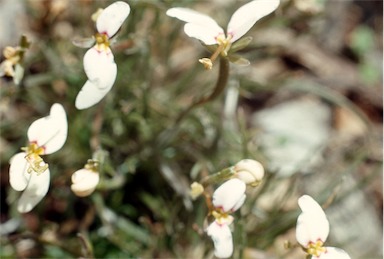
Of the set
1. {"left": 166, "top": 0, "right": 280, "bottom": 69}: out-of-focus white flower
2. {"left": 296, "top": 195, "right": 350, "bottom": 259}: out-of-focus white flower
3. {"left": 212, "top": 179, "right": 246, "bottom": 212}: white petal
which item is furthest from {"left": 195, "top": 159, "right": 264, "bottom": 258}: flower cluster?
{"left": 166, "top": 0, "right": 280, "bottom": 69}: out-of-focus white flower

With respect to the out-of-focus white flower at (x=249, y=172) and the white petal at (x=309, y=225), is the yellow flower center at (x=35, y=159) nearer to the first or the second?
the out-of-focus white flower at (x=249, y=172)

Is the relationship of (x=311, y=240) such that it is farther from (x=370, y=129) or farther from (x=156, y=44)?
(x=156, y=44)

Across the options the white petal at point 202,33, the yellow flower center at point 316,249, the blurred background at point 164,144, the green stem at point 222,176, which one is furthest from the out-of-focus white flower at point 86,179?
the yellow flower center at point 316,249

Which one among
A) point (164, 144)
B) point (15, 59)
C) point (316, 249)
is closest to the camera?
point (316, 249)

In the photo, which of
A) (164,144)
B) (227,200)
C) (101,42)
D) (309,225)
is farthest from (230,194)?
(164,144)

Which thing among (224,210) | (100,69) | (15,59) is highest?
(15,59)

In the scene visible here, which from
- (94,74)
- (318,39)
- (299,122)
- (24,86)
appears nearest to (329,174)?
(299,122)

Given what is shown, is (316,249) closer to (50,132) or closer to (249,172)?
(249,172)
